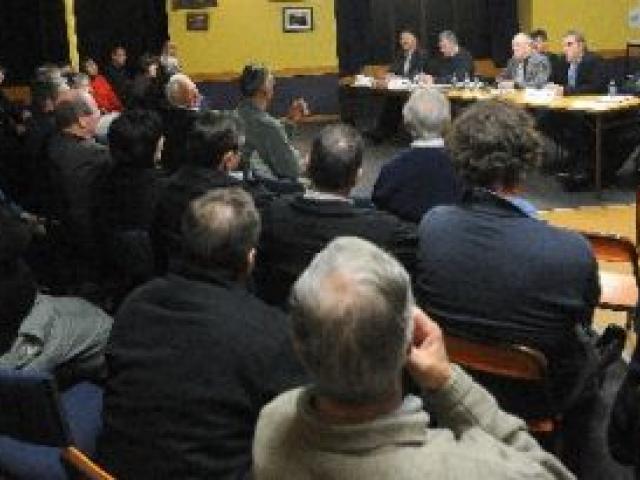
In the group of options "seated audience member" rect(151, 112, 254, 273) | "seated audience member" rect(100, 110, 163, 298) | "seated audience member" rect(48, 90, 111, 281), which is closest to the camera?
"seated audience member" rect(151, 112, 254, 273)

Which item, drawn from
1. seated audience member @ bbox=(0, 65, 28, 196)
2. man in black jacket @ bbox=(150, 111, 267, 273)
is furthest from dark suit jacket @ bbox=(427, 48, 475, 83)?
man in black jacket @ bbox=(150, 111, 267, 273)

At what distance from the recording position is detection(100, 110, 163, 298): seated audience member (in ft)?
13.9

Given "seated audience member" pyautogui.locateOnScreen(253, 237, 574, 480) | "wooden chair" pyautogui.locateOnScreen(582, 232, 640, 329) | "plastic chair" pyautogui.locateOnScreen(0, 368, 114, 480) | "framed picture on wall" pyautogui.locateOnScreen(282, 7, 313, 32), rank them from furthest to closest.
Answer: "framed picture on wall" pyautogui.locateOnScreen(282, 7, 313, 32)
"wooden chair" pyautogui.locateOnScreen(582, 232, 640, 329)
"plastic chair" pyautogui.locateOnScreen(0, 368, 114, 480)
"seated audience member" pyautogui.locateOnScreen(253, 237, 574, 480)

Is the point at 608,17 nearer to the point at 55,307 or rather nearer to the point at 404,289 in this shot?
the point at 55,307

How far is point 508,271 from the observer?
2562mm

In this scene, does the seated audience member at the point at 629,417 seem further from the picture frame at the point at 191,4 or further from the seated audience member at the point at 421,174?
the picture frame at the point at 191,4

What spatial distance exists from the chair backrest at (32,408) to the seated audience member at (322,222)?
1.17 metres

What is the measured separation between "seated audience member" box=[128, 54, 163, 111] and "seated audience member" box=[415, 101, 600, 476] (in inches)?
180

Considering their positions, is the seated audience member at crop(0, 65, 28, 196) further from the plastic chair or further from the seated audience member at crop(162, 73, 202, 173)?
the plastic chair

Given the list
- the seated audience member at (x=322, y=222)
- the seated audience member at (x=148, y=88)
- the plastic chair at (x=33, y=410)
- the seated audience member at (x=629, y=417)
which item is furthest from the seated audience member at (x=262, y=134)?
the seated audience member at (x=629, y=417)

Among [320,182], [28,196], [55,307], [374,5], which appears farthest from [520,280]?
[374,5]

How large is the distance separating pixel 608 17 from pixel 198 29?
562 cm

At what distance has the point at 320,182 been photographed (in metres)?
3.38

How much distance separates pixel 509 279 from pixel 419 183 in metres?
1.38
